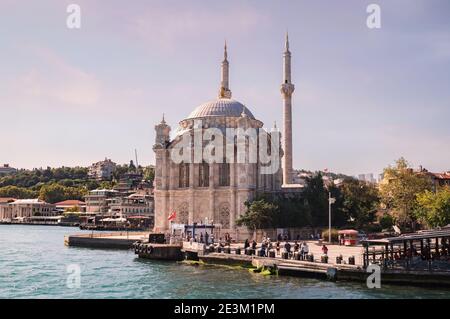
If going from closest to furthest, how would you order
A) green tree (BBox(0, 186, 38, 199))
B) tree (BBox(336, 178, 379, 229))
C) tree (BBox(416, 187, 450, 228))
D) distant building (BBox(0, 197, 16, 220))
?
tree (BBox(416, 187, 450, 228)) → tree (BBox(336, 178, 379, 229)) → distant building (BBox(0, 197, 16, 220)) → green tree (BBox(0, 186, 38, 199))

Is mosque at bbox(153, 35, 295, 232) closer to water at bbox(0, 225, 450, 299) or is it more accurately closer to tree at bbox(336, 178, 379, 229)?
tree at bbox(336, 178, 379, 229)

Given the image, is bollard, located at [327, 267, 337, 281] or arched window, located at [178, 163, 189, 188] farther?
arched window, located at [178, 163, 189, 188]

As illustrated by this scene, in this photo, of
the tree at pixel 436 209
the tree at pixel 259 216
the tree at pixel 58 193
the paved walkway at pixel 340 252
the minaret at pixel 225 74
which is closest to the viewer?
the paved walkway at pixel 340 252

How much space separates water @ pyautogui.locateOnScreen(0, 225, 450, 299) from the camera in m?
28.2

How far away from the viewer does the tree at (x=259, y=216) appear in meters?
52.8

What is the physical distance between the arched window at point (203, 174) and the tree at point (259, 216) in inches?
311

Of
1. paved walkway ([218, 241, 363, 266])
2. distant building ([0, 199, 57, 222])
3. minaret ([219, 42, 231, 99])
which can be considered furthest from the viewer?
distant building ([0, 199, 57, 222])

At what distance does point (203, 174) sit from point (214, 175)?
7.20 feet

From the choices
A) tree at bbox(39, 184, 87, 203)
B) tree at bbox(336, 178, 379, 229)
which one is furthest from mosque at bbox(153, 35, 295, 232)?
tree at bbox(39, 184, 87, 203)

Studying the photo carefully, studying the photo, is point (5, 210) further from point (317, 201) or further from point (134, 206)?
point (317, 201)

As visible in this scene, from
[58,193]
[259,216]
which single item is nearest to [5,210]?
[58,193]

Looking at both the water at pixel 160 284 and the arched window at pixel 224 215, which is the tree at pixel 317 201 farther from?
the water at pixel 160 284

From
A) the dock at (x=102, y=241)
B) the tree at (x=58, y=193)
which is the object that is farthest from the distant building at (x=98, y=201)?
the dock at (x=102, y=241)

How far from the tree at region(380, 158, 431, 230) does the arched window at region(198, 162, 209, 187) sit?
19.0 m
